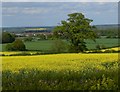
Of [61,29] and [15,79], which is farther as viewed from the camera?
[61,29]

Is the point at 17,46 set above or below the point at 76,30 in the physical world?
below

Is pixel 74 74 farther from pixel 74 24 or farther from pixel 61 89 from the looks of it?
pixel 74 24

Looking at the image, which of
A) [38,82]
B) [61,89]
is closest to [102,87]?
[61,89]

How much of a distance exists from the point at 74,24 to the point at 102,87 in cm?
5614

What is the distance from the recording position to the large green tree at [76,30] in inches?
2466

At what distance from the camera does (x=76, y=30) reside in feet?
206

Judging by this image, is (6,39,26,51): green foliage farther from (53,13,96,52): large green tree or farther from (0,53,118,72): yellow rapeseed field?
(0,53,118,72): yellow rapeseed field

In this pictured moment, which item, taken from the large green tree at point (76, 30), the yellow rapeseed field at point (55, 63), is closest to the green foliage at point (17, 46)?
the large green tree at point (76, 30)

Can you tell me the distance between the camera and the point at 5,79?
935cm

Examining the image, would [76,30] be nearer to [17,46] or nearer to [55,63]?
[17,46]

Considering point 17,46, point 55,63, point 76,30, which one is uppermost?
point 76,30

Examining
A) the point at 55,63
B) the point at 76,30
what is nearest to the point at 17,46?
the point at 76,30

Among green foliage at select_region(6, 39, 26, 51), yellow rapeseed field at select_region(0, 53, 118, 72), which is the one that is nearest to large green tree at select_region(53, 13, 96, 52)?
green foliage at select_region(6, 39, 26, 51)

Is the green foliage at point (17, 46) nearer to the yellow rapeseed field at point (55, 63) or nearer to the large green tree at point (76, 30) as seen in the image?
the large green tree at point (76, 30)
